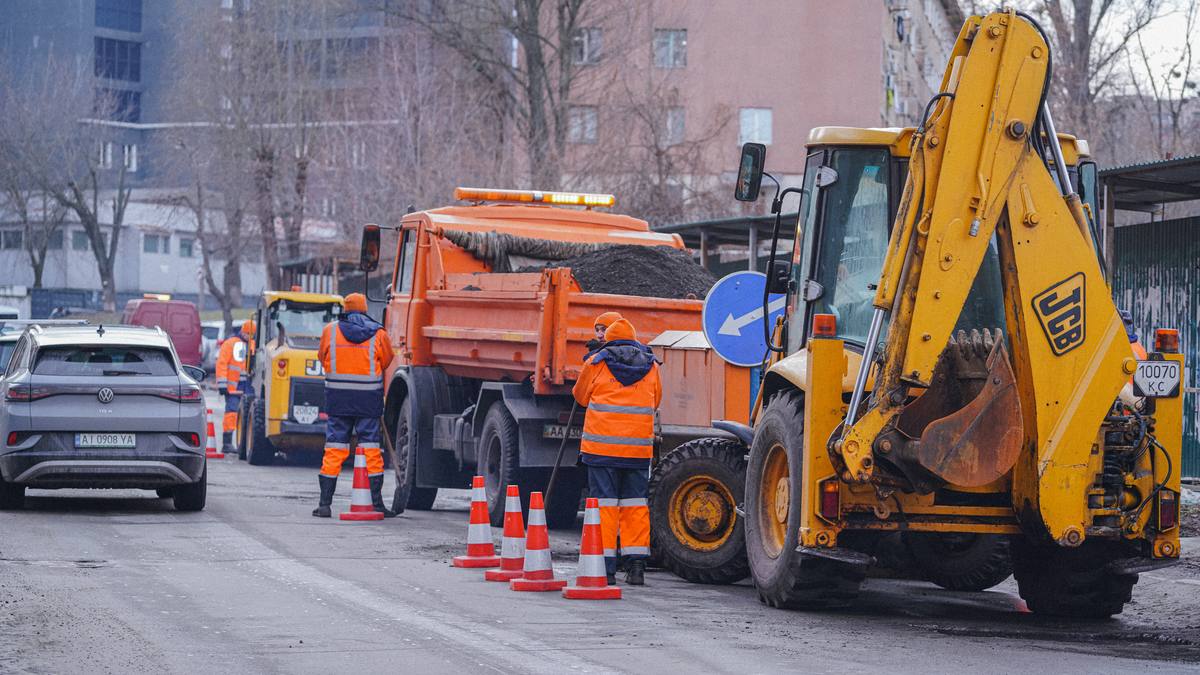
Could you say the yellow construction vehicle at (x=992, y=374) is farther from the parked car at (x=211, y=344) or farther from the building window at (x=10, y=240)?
the building window at (x=10, y=240)

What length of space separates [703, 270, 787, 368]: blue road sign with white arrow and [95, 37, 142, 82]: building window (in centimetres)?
8687

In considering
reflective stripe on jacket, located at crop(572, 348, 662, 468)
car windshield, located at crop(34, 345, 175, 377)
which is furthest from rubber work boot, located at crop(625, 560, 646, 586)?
car windshield, located at crop(34, 345, 175, 377)

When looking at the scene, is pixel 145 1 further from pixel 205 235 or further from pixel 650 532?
pixel 650 532

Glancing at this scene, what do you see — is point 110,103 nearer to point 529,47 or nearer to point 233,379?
point 529,47

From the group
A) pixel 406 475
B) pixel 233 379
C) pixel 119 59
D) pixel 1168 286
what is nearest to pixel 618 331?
pixel 406 475

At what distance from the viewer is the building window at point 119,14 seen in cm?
9450

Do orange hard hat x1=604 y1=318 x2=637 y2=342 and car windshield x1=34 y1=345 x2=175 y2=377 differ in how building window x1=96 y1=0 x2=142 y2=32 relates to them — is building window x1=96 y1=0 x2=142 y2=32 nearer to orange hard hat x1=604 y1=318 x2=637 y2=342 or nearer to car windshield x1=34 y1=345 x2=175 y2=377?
car windshield x1=34 y1=345 x2=175 y2=377

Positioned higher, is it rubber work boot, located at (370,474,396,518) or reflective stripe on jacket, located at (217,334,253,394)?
reflective stripe on jacket, located at (217,334,253,394)

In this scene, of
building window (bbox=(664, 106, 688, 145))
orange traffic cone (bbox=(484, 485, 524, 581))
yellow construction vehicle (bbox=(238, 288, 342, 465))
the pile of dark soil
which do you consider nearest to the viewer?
orange traffic cone (bbox=(484, 485, 524, 581))

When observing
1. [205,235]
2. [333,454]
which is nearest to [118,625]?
[333,454]

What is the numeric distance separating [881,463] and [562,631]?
6.25ft

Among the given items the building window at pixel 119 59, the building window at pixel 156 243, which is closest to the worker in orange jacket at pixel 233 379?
the building window at pixel 156 243

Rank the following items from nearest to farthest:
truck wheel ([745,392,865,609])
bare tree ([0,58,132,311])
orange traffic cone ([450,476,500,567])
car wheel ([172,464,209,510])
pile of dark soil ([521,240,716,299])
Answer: truck wheel ([745,392,865,609]) < orange traffic cone ([450,476,500,567]) < pile of dark soil ([521,240,716,299]) < car wheel ([172,464,209,510]) < bare tree ([0,58,132,311])

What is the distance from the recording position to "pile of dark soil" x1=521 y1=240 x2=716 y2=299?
14.5m
